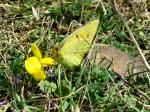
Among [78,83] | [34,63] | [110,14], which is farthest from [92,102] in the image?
[110,14]

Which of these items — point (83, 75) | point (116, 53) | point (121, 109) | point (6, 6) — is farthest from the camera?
point (6, 6)

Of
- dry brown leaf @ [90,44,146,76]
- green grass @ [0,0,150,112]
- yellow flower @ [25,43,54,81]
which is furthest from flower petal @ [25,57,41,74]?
dry brown leaf @ [90,44,146,76]

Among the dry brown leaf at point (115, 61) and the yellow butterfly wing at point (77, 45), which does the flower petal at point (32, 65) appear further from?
the dry brown leaf at point (115, 61)

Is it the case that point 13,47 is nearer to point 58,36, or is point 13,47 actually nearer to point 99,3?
point 58,36

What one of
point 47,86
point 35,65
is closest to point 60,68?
point 47,86

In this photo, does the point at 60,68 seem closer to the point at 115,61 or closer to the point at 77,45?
the point at 77,45

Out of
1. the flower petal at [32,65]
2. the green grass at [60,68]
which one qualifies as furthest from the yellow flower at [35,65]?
the green grass at [60,68]
